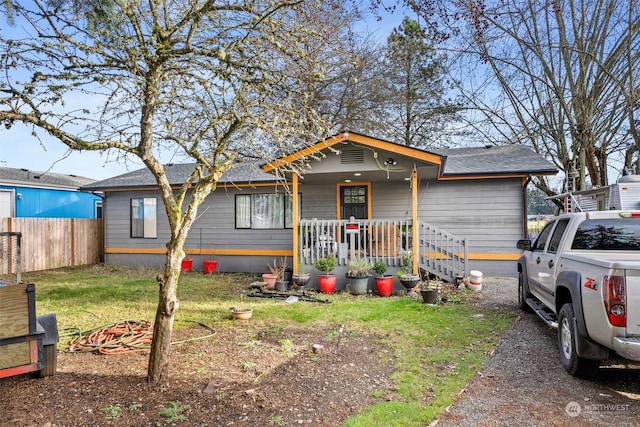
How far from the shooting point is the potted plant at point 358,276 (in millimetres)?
8273

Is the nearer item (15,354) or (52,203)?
(15,354)

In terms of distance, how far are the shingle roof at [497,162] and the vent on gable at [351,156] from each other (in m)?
2.52

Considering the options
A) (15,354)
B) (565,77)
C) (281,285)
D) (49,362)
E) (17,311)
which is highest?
(565,77)

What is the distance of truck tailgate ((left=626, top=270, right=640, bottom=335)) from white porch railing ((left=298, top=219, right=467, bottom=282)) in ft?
18.1

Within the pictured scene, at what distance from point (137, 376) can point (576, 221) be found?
5.16 metres

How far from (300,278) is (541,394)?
230 inches

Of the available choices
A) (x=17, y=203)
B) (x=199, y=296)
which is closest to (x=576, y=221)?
(x=199, y=296)

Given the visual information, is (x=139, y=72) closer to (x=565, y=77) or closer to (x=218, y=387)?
(x=218, y=387)

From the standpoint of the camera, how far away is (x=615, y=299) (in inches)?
121

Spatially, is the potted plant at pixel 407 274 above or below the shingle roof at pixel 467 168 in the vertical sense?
below

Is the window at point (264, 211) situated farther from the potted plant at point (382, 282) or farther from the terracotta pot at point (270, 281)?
the potted plant at point (382, 282)

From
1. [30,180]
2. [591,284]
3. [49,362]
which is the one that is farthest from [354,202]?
[30,180]

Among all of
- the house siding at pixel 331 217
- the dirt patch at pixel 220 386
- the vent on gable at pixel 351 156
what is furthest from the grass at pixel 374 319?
the vent on gable at pixel 351 156

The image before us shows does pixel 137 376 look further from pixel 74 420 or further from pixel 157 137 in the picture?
pixel 157 137
